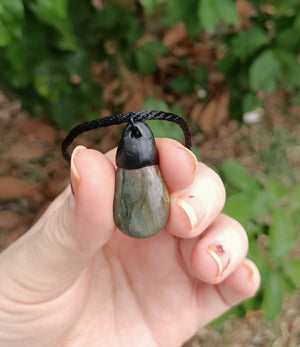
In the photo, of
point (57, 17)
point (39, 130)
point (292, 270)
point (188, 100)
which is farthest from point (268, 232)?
point (188, 100)

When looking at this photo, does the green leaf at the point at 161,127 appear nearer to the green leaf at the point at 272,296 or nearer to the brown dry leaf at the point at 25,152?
the green leaf at the point at 272,296

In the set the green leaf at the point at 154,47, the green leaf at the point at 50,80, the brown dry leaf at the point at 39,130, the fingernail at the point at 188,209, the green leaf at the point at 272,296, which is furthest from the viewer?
the brown dry leaf at the point at 39,130

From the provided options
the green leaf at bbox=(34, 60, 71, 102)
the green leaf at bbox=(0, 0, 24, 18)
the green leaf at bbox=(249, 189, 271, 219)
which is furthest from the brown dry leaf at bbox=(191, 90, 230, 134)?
the green leaf at bbox=(0, 0, 24, 18)

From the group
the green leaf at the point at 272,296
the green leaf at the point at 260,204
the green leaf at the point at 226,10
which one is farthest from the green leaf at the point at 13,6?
the green leaf at the point at 272,296

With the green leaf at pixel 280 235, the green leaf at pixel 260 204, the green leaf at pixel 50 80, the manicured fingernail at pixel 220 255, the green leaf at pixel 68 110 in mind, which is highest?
the green leaf at pixel 50 80

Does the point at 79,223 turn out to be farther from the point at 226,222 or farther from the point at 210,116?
the point at 210,116
